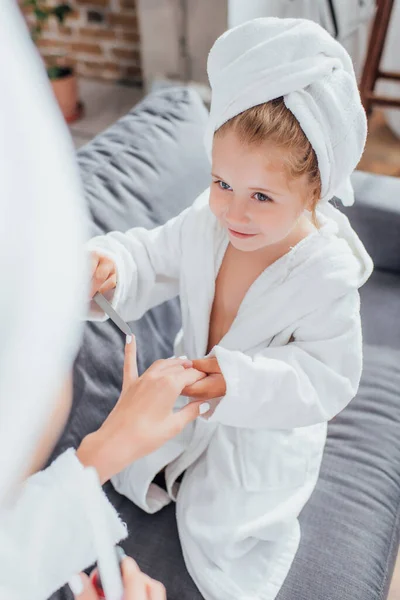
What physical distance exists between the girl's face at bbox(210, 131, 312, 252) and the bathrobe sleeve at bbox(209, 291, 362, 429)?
141 millimetres

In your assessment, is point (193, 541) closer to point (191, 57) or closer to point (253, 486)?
point (253, 486)

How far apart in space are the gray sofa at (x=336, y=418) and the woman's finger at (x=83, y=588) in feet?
0.91

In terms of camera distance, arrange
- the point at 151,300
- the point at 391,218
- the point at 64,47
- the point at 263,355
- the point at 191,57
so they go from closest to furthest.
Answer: the point at 263,355
the point at 151,300
the point at 391,218
the point at 191,57
the point at 64,47

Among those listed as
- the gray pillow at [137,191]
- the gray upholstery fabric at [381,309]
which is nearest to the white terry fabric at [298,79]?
the gray pillow at [137,191]

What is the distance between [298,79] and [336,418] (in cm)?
70

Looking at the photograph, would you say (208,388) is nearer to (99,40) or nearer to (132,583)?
(132,583)

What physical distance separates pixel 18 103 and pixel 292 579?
792mm

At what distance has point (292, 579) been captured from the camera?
0.82 metres

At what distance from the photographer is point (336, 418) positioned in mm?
1077

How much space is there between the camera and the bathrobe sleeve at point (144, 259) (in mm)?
870

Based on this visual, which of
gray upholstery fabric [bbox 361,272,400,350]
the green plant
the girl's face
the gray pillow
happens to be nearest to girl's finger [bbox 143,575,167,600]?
the gray pillow

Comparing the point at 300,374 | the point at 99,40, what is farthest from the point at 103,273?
the point at 99,40

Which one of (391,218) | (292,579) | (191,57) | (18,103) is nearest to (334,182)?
(18,103)

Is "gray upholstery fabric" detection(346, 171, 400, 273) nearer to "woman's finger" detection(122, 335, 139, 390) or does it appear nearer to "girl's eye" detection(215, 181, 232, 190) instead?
"girl's eye" detection(215, 181, 232, 190)
